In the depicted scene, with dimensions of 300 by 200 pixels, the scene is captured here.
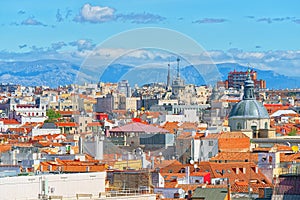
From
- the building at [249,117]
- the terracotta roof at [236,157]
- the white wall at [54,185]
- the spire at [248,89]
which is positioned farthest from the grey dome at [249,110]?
the white wall at [54,185]

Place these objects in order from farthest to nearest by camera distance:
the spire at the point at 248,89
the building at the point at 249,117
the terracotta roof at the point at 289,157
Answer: the spire at the point at 248,89 < the building at the point at 249,117 < the terracotta roof at the point at 289,157

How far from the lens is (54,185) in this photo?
22.9m

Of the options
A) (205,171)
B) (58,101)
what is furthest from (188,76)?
(58,101)

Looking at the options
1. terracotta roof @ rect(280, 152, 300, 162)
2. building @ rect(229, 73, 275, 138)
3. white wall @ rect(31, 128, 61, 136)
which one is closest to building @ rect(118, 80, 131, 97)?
building @ rect(229, 73, 275, 138)

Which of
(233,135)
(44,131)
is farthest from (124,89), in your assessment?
(44,131)

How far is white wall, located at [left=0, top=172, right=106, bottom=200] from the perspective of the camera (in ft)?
72.2

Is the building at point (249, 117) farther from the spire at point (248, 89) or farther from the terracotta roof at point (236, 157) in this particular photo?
Answer: the terracotta roof at point (236, 157)

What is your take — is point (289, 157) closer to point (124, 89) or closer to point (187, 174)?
point (187, 174)

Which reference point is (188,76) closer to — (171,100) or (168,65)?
(168,65)

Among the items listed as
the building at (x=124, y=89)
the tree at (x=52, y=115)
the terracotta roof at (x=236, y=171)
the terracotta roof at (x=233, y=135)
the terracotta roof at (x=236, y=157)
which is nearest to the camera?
the terracotta roof at (x=236, y=171)

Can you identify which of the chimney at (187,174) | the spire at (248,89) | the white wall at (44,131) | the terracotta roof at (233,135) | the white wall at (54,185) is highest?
the spire at (248,89)

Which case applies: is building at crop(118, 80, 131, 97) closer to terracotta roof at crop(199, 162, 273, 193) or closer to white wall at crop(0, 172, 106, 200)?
terracotta roof at crop(199, 162, 273, 193)

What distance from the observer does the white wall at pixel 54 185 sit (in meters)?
22.0

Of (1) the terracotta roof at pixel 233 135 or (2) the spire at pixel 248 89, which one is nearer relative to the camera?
(1) the terracotta roof at pixel 233 135
